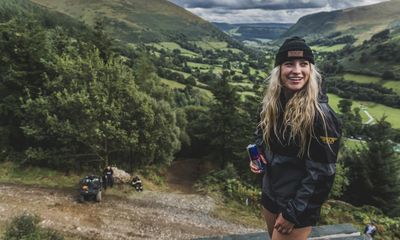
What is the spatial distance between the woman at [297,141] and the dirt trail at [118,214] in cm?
1372

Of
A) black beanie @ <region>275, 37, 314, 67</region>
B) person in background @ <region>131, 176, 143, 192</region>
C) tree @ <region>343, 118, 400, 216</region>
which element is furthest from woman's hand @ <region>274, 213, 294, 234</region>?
tree @ <region>343, 118, 400, 216</region>

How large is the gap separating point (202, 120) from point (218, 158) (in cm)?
504

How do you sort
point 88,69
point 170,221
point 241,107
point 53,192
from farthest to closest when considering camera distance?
point 241,107 < point 88,69 < point 53,192 < point 170,221

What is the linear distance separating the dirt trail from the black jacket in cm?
1382

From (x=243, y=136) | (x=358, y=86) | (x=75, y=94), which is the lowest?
(x=358, y=86)

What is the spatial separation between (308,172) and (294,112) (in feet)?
2.10

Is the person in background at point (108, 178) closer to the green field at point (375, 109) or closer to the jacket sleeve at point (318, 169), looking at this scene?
the jacket sleeve at point (318, 169)

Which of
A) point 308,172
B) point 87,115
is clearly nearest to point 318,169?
point 308,172

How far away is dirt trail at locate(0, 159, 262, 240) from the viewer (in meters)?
16.4

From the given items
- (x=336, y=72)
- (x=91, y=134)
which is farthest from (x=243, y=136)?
(x=336, y=72)

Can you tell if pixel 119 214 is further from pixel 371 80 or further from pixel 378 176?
pixel 371 80

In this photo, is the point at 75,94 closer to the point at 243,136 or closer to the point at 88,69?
the point at 88,69

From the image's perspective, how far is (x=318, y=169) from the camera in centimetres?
350

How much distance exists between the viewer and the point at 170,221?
1820cm
